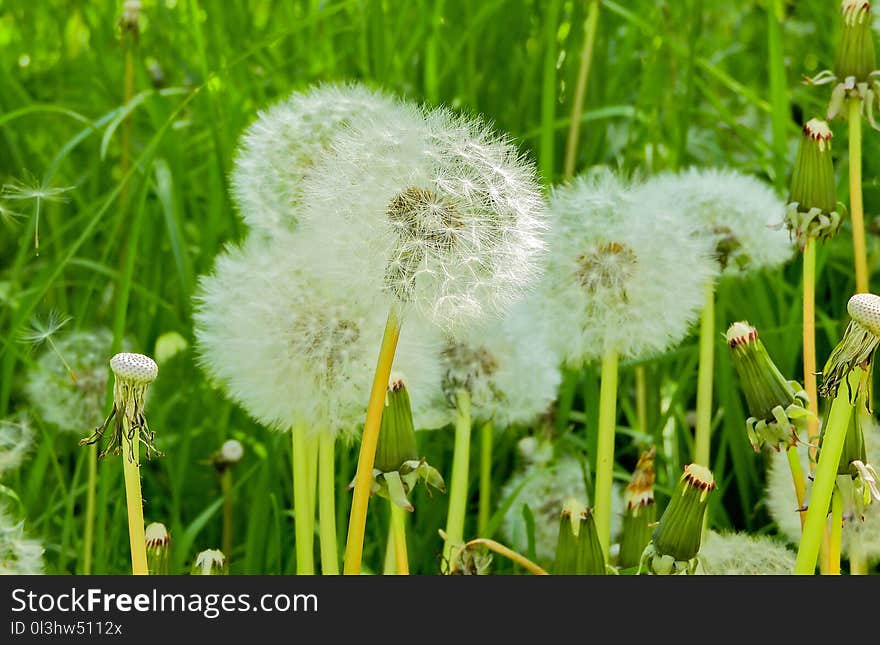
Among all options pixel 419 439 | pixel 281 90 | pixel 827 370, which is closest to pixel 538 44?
pixel 281 90

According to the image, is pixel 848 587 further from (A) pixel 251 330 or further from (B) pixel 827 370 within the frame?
(A) pixel 251 330

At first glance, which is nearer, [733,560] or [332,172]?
[332,172]

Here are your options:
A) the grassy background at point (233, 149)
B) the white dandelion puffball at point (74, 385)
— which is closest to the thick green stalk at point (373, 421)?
the grassy background at point (233, 149)

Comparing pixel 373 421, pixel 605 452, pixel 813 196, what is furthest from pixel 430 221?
pixel 813 196

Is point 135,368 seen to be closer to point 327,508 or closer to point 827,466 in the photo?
point 327,508

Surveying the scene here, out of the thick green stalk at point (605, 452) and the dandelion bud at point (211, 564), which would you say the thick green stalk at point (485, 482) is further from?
the dandelion bud at point (211, 564)

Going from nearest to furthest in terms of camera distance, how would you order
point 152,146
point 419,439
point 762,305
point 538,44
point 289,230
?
point 289,230, point 152,146, point 419,439, point 762,305, point 538,44
